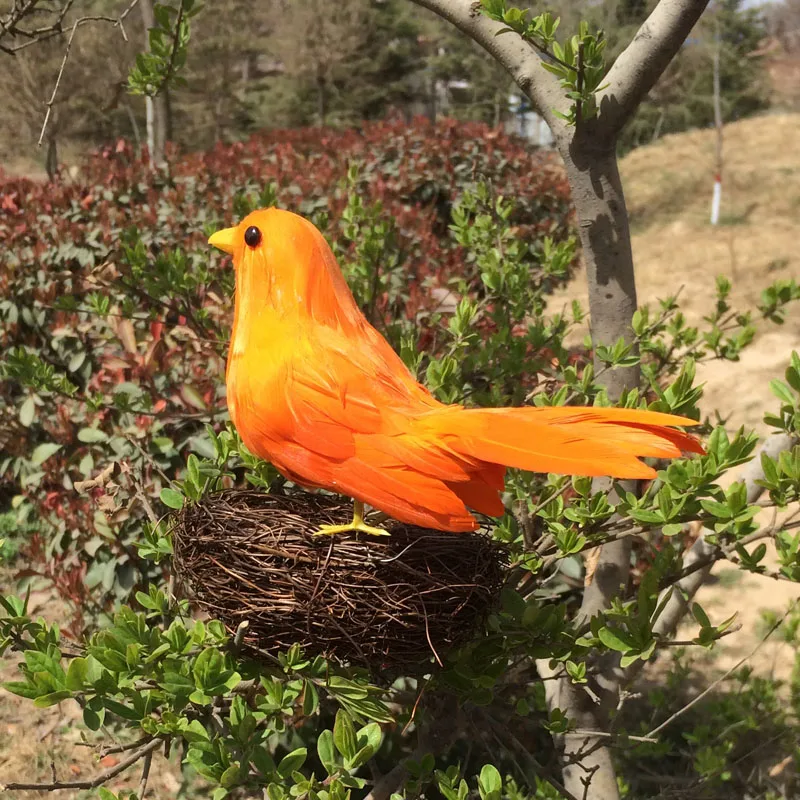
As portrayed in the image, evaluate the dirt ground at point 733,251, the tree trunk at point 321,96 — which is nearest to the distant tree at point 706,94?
the dirt ground at point 733,251

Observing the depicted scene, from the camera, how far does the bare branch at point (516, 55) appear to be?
197 centimetres

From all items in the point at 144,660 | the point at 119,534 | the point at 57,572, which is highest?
the point at 144,660

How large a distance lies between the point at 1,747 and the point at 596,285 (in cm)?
322

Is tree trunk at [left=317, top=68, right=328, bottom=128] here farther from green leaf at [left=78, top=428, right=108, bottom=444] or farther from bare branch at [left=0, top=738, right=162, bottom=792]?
bare branch at [left=0, top=738, right=162, bottom=792]

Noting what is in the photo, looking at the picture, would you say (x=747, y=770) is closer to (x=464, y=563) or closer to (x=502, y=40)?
(x=464, y=563)

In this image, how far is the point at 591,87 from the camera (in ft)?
5.50

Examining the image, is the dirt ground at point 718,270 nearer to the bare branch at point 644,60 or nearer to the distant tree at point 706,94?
the bare branch at point 644,60

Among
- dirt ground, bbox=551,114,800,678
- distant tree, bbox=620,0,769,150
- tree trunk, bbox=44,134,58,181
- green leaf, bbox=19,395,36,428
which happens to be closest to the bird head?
dirt ground, bbox=551,114,800,678

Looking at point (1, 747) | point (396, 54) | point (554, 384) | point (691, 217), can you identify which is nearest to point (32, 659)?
point (554, 384)

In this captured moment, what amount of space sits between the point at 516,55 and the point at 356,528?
1378mm

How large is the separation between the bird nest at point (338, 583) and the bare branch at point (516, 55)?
118 centimetres

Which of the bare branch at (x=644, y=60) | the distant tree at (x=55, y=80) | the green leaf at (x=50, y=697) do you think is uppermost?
the distant tree at (x=55, y=80)

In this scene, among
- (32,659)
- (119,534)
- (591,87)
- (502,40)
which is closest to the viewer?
(32,659)

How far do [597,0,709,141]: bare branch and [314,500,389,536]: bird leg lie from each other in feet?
3.89
